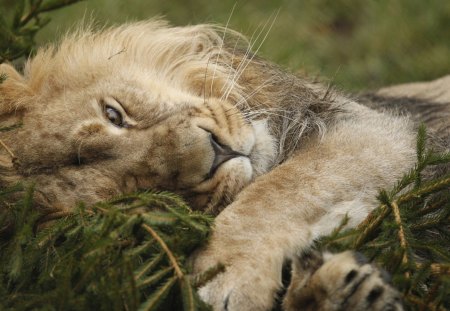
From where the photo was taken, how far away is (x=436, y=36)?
21.8 ft

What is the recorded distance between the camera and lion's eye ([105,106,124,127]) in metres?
3.07

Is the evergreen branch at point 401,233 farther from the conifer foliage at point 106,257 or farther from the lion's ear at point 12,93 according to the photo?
the lion's ear at point 12,93

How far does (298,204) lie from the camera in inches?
108

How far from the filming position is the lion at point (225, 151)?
244cm

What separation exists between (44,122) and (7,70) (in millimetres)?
450

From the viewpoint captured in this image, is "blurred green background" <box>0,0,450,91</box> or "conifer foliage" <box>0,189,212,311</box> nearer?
"conifer foliage" <box>0,189,212,311</box>

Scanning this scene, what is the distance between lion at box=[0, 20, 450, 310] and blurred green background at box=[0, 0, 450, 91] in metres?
2.66

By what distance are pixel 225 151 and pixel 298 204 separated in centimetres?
37

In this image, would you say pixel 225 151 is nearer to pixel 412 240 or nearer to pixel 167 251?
pixel 167 251

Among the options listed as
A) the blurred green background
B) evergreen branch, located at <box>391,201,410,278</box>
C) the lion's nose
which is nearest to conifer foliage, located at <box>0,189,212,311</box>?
the lion's nose

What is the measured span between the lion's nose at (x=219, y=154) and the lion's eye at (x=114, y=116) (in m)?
0.41

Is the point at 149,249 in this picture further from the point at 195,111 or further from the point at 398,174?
the point at 398,174

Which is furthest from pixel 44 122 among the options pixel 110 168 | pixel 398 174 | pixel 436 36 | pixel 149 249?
pixel 436 36

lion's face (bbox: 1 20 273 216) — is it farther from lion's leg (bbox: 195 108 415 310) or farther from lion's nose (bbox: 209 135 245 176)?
lion's leg (bbox: 195 108 415 310)
